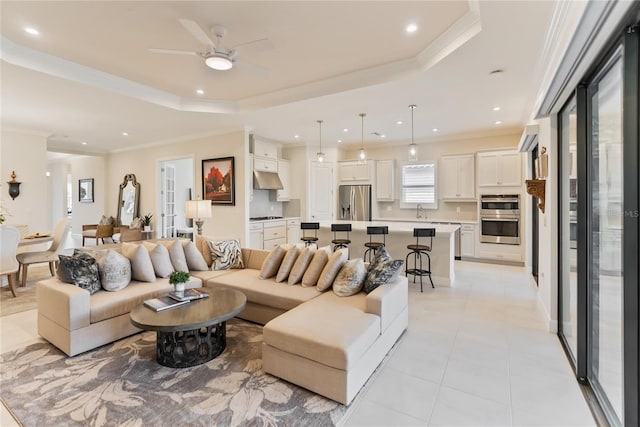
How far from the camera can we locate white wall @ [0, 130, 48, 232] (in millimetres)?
6242

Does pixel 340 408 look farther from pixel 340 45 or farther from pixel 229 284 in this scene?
pixel 340 45

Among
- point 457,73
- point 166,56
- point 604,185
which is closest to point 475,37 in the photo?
point 457,73

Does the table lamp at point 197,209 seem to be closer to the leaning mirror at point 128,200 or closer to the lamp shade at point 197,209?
the lamp shade at point 197,209

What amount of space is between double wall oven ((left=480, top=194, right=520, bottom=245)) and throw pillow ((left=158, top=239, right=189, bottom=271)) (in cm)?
600

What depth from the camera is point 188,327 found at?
238cm

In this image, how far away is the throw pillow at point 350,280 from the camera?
10.2 feet

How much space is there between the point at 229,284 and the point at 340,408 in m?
2.01

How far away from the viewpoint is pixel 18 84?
158 inches

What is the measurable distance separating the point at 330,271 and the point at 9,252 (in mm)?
4600

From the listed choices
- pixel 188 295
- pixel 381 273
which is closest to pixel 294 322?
pixel 381 273

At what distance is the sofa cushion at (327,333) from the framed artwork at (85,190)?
10272 mm

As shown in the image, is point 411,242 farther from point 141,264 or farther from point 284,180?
point 141,264

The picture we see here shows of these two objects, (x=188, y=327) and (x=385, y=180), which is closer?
(x=188, y=327)

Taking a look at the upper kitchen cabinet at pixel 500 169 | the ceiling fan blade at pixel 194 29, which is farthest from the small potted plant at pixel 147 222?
the upper kitchen cabinet at pixel 500 169
